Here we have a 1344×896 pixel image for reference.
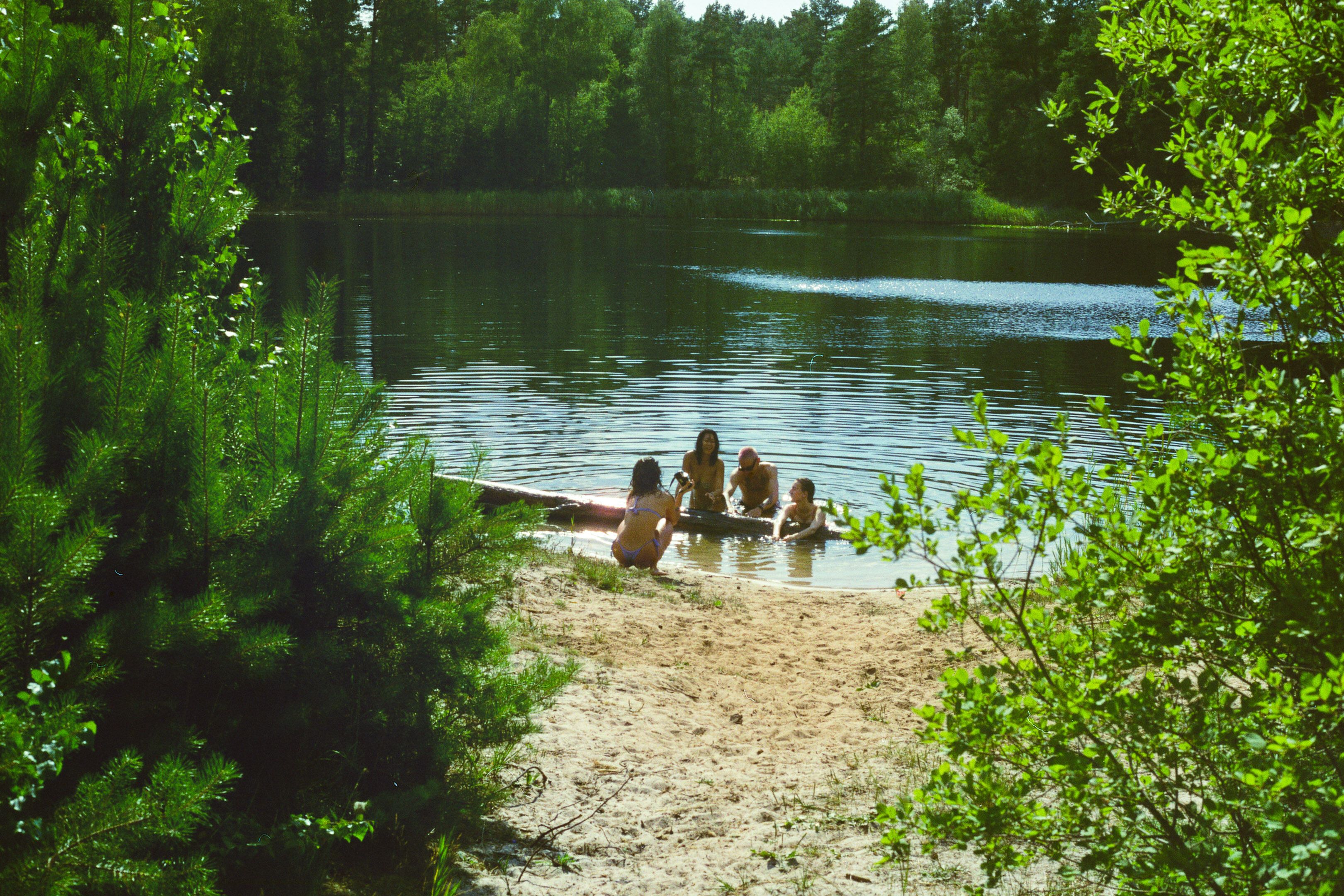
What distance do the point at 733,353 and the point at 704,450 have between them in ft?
35.6

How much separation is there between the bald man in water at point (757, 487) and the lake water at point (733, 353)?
1.05 meters

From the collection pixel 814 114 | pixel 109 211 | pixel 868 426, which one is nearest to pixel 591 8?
pixel 814 114

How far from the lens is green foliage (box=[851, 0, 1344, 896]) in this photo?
7.92ft

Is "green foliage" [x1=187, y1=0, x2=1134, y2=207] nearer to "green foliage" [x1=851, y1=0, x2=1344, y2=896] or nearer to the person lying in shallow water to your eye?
the person lying in shallow water

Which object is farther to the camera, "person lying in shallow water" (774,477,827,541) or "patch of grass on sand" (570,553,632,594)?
"person lying in shallow water" (774,477,827,541)

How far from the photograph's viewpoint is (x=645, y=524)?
391 inches

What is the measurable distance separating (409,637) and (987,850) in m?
2.08

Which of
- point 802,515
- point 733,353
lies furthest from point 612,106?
point 802,515

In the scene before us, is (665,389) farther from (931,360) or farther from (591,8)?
(591,8)

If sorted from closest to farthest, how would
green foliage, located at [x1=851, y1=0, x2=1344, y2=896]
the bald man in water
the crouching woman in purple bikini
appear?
green foliage, located at [x1=851, y1=0, x2=1344, y2=896] → the crouching woman in purple bikini → the bald man in water

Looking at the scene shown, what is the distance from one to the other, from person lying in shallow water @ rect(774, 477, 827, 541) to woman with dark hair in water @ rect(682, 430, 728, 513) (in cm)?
79

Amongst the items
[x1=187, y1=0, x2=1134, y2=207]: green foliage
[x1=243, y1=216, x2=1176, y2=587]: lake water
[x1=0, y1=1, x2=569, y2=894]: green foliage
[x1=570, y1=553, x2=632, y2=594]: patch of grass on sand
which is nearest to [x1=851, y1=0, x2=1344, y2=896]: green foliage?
[x1=0, y1=1, x2=569, y2=894]: green foliage

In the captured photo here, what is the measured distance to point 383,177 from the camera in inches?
2852

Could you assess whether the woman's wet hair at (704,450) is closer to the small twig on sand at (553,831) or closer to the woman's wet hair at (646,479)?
the woman's wet hair at (646,479)
